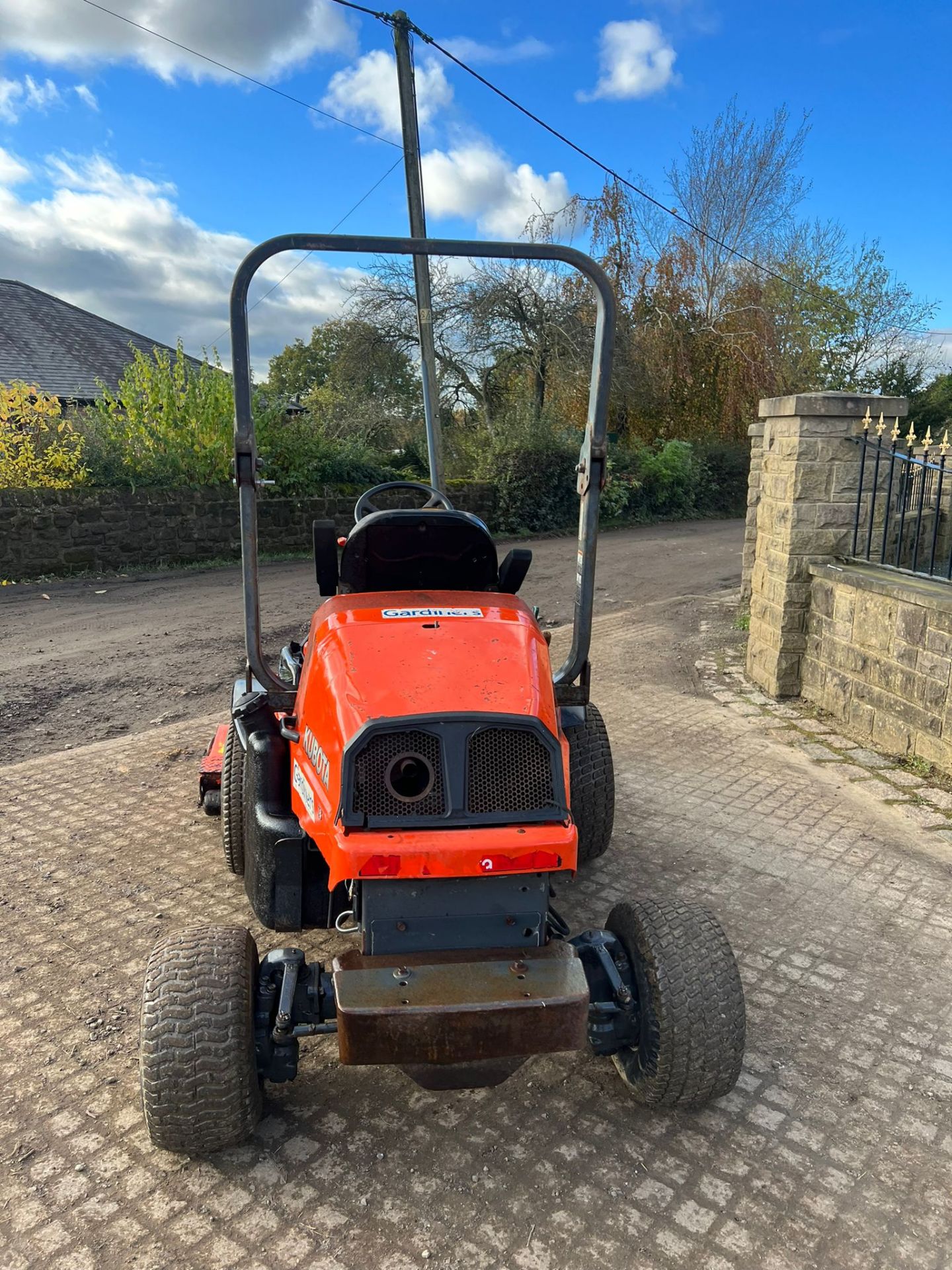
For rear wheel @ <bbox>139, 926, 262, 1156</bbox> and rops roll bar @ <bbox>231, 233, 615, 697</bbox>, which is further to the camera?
rops roll bar @ <bbox>231, 233, 615, 697</bbox>

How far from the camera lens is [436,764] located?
90.7 inches

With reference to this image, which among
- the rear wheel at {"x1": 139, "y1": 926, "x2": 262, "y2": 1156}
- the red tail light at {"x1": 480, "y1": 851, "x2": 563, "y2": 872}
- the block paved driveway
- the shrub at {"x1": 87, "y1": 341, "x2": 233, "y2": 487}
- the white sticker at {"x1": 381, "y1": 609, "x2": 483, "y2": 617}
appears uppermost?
the shrub at {"x1": 87, "y1": 341, "x2": 233, "y2": 487}

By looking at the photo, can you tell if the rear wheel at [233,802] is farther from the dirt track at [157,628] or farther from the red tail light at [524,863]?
the dirt track at [157,628]

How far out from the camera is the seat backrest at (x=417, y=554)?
3.26m

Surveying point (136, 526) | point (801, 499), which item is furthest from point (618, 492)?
point (801, 499)

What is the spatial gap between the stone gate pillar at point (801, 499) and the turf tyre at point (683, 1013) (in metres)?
4.31

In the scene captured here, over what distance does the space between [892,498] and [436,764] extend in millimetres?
5445

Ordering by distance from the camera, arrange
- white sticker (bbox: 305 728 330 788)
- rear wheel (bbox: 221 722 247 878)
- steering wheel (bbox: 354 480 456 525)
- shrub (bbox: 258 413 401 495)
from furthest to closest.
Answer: shrub (bbox: 258 413 401 495) < steering wheel (bbox: 354 480 456 525) < rear wheel (bbox: 221 722 247 878) < white sticker (bbox: 305 728 330 788)

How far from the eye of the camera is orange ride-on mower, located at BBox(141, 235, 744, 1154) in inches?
85.8

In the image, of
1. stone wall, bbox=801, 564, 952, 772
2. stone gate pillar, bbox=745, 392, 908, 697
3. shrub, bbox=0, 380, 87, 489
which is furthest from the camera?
shrub, bbox=0, 380, 87, 489

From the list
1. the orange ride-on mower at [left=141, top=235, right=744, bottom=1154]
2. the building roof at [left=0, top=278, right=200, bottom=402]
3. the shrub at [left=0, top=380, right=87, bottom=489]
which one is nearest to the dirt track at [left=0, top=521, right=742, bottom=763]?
the shrub at [left=0, top=380, right=87, bottom=489]

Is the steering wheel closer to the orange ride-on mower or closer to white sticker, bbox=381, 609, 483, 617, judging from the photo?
white sticker, bbox=381, 609, 483, 617

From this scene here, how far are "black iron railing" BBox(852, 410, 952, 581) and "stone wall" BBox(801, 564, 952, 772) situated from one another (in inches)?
10.5

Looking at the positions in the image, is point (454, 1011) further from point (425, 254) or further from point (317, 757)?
point (425, 254)
